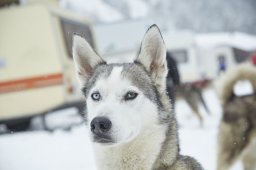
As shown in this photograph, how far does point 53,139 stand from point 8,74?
190 cm

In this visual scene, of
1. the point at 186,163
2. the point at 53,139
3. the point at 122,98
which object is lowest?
the point at 53,139

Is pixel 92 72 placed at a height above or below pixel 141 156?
above

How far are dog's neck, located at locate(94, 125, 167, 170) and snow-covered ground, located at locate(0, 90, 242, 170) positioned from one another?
2.10 metres

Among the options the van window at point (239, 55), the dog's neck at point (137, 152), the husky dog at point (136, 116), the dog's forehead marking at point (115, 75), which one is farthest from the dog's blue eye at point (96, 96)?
the van window at point (239, 55)

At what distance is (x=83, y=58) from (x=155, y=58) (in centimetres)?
50

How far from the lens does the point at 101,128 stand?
2572mm

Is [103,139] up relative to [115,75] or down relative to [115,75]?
down

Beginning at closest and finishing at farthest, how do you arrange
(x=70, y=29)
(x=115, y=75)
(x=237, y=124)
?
(x=115, y=75) < (x=237, y=124) < (x=70, y=29)

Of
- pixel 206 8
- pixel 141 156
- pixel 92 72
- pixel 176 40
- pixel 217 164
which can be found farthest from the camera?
pixel 206 8

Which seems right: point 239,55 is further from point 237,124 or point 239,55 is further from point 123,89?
point 123,89

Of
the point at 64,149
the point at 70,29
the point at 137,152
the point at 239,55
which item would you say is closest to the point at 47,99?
the point at 70,29

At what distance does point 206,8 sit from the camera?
51.0 m

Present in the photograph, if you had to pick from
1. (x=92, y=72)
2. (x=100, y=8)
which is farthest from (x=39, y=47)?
(x=100, y=8)

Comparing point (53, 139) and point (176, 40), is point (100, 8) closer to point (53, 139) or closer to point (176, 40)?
point (176, 40)
